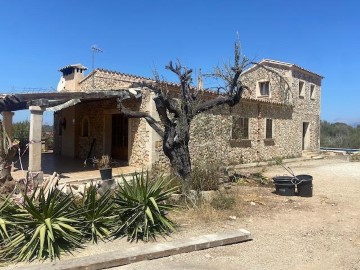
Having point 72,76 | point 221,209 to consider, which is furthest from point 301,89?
point 221,209

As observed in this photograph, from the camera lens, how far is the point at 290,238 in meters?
5.57

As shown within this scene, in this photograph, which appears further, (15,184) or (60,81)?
(60,81)

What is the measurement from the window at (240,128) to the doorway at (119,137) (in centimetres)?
A: 480

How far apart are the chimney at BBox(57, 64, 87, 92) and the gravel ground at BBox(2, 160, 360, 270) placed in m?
12.8

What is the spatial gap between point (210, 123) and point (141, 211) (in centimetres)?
924

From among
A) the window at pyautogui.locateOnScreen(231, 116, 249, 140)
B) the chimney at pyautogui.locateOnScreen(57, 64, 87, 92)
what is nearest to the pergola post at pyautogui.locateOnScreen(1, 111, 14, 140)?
the chimney at pyautogui.locateOnScreen(57, 64, 87, 92)

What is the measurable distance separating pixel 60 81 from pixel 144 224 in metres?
16.3

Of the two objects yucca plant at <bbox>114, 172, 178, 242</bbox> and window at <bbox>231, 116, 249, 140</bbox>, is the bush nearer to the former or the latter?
yucca plant at <bbox>114, 172, 178, 242</bbox>

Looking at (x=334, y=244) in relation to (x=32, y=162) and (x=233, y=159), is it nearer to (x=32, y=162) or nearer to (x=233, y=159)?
(x=32, y=162)

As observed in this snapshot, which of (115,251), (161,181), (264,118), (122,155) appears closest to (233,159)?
(264,118)

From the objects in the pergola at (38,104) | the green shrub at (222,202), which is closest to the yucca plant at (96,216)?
the green shrub at (222,202)

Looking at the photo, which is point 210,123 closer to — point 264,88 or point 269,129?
point 269,129

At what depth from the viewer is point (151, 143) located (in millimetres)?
12047

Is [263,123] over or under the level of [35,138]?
over
